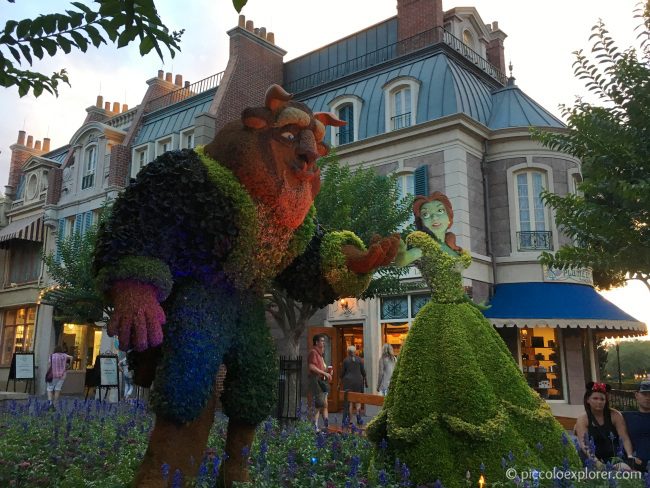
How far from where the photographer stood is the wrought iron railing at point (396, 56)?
16.1 meters

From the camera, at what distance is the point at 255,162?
354 centimetres

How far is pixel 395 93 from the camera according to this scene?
1549 centimetres

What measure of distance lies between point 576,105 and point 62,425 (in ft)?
27.8

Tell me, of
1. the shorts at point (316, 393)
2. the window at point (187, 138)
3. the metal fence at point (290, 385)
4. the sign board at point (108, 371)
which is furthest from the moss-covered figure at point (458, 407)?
the window at point (187, 138)

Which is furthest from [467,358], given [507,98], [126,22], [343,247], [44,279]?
[44,279]

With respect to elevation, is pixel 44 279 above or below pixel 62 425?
above

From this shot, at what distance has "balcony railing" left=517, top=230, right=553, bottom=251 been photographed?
1417 cm

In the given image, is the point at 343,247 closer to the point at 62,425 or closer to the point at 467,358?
the point at 467,358

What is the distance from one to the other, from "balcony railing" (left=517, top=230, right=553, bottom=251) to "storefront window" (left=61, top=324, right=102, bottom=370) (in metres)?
14.9

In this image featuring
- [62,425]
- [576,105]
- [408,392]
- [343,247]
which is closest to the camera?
[343,247]

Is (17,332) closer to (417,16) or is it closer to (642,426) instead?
(417,16)

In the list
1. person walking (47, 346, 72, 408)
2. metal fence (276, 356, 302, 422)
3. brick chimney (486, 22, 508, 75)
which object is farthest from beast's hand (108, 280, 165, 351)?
brick chimney (486, 22, 508, 75)

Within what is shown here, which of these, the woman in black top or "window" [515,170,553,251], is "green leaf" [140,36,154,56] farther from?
"window" [515,170,553,251]

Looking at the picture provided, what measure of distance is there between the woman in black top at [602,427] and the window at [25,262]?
21.6 m
